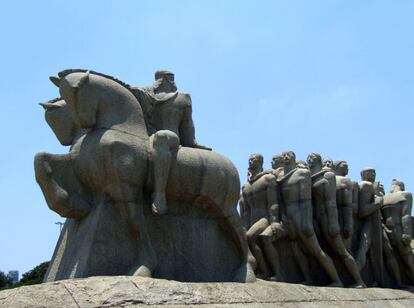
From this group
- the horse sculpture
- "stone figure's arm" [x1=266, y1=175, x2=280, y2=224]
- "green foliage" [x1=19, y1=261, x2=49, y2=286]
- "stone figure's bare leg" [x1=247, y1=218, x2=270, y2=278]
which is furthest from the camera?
"green foliage" [x1=19, y1=261, x2=49, y2=286]

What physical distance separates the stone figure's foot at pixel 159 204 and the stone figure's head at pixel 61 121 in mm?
1528

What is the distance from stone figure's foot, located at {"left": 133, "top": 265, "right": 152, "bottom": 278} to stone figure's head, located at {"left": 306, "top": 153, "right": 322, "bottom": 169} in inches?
184

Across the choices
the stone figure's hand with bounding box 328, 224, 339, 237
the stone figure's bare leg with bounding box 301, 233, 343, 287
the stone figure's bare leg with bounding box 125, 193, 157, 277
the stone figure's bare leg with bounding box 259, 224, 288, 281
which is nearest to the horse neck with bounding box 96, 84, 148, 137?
the stone figure's bare leg with bounding box 125, 193, 157, 277

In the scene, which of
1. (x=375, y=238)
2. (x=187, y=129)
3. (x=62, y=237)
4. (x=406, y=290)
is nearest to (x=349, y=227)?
(x=375, y=238)

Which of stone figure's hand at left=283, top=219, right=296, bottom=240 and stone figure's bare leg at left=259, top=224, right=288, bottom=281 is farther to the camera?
stone figure's hand at left=283, top=219, right=296, bottom=240

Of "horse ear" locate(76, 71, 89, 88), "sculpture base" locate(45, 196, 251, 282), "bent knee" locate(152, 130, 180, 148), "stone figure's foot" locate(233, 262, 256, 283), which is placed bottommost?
"stone figure's foot" locate(233, 262, 256, 283)

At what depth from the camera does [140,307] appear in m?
6.35

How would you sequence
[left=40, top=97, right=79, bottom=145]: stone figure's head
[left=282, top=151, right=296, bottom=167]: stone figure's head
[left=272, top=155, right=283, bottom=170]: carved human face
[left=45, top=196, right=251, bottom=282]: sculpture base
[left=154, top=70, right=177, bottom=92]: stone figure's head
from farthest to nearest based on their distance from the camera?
[left=272, top=155, right=283, bottom=170]: carved human face
[left=282, top=151, right=296, bottom=167]: stone figure's head
[left=154, top=70, right=177, bottom=92]: stone figure's head
[left=40, top=97, right=79, bottom=145]: stone figure's head
[left=45, top=196, right=251, bottom=282]: sculpture base

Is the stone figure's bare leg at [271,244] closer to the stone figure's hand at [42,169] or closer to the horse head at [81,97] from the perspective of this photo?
the horse head at [81,97]

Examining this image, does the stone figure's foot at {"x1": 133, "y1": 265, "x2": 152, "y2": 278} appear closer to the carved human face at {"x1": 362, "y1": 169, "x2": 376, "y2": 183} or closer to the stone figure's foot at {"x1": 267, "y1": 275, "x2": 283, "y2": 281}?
the stone figure's foot at {"x1": 267, "y1": 275, "x2": 283, "y2": 281}

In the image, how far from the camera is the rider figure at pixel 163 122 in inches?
311

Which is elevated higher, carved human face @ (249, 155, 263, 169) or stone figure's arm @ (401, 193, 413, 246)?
carved human face @ (249, 155, 263, 169)

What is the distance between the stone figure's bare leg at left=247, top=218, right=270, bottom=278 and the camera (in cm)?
1023

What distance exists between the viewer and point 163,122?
8.66 m
